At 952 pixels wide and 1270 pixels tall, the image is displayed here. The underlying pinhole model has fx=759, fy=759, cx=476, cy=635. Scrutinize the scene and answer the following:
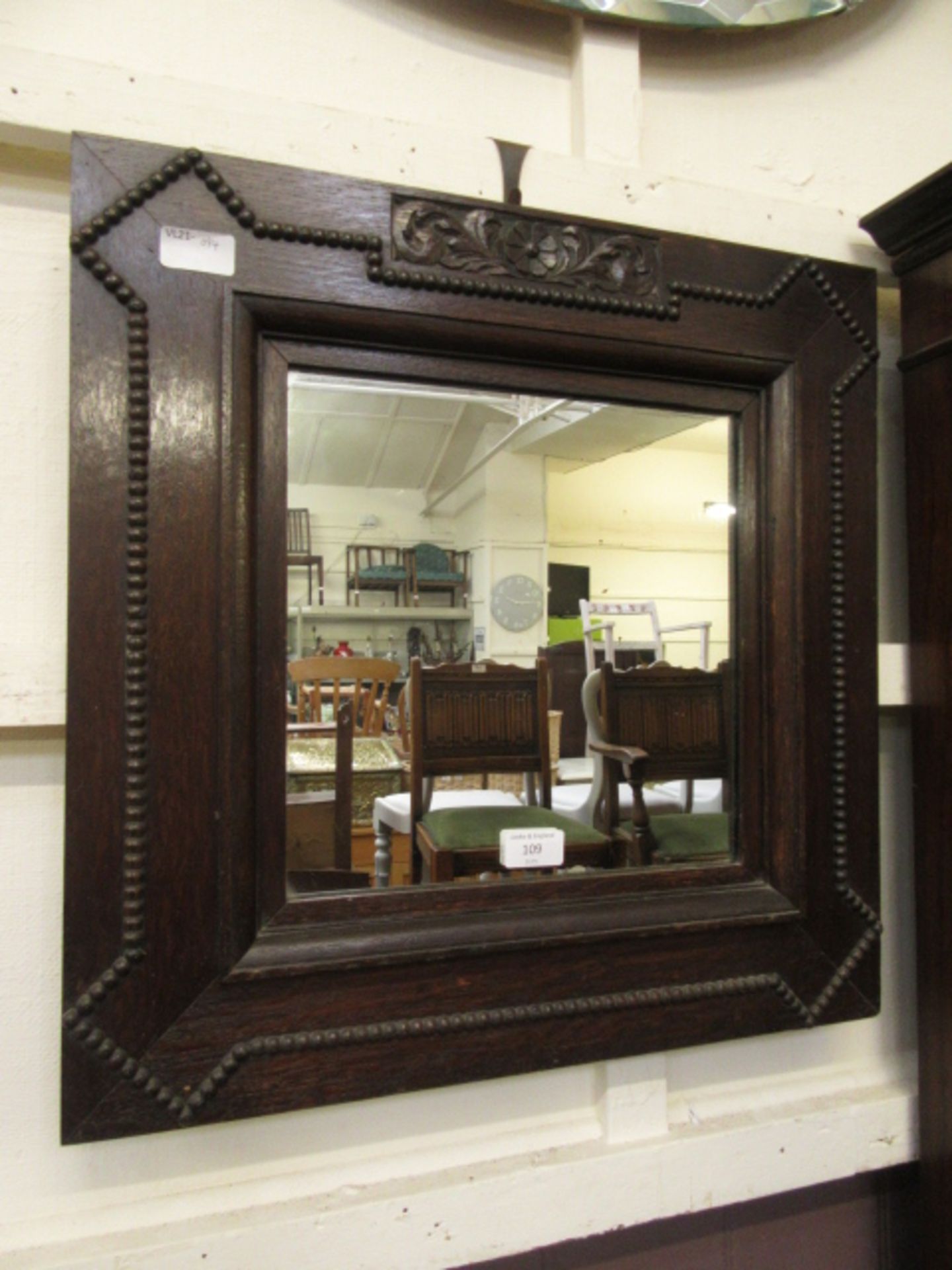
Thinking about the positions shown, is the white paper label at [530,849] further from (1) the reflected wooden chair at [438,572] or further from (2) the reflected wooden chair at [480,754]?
(1) the reflected wooden chair at [438,572]

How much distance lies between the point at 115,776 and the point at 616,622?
0.54 metres

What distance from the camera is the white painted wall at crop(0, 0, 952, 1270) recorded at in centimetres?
66

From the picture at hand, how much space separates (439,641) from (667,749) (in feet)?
0.92

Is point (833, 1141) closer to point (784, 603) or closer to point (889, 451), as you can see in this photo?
point (784, 603)

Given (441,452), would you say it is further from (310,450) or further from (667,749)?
(667,749)

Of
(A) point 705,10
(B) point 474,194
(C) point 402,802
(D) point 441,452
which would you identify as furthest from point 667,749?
(A) point 705,10

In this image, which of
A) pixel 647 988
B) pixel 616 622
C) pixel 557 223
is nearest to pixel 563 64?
pixel 557 223

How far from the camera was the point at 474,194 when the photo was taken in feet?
2.47

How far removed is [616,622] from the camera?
88 centimetres

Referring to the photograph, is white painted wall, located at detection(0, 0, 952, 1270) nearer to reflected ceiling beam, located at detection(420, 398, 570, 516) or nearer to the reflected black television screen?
reflected ceiling beam, located at detection(420, 398, 570, 516)

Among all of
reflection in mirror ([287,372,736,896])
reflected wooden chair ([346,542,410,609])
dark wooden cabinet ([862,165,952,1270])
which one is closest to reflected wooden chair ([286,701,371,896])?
reflection in mirror ([287,372,736,896])

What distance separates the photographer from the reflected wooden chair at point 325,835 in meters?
0.70

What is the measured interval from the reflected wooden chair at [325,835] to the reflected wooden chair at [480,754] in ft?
0.24

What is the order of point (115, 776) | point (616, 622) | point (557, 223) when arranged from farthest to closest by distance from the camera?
point (616, 622) → point (557, 223) → point (115, 776)
